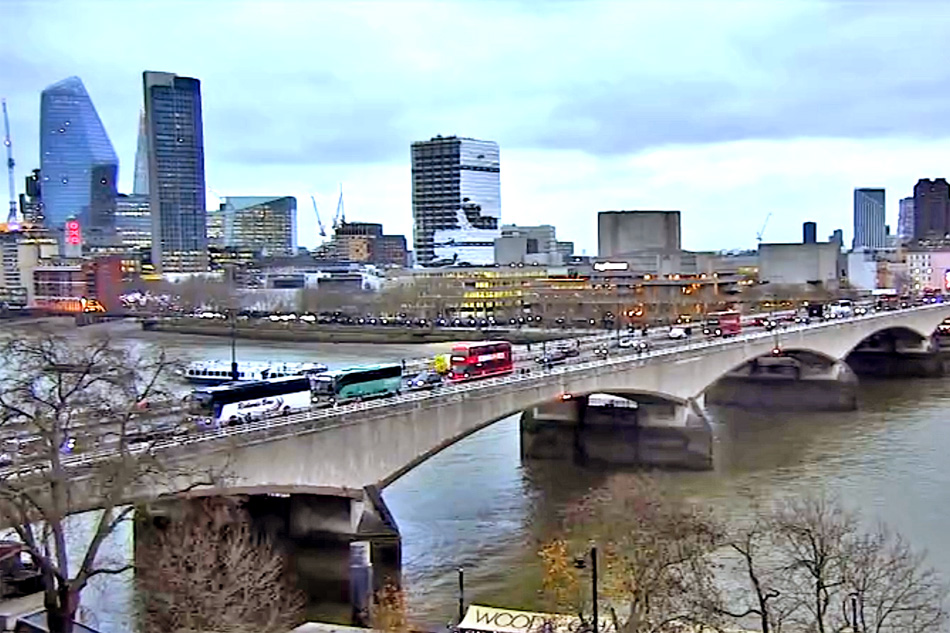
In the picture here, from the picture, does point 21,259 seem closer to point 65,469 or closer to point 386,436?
point 386,436

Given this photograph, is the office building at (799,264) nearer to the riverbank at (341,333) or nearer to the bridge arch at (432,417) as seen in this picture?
the riverbank at (341,333)

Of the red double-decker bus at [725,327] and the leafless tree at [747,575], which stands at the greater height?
the red double-decker bus at [725,327]

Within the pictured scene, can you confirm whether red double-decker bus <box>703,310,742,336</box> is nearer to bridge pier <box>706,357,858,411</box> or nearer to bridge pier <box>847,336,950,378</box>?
bridge pier <box>706,357,858,411</box>

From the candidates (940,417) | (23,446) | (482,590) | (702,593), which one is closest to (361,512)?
(482,590)

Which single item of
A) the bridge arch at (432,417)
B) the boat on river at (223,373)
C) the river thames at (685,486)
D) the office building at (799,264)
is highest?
the office building at (799,264)

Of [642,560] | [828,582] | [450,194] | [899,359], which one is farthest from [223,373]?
[450,194]

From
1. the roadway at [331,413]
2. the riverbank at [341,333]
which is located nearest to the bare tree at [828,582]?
the roadway at [331,413]

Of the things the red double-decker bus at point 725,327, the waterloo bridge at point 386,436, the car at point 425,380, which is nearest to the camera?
the waterloo bridge at point 386,436

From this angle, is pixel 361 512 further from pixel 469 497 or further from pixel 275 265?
pixel 275 265
